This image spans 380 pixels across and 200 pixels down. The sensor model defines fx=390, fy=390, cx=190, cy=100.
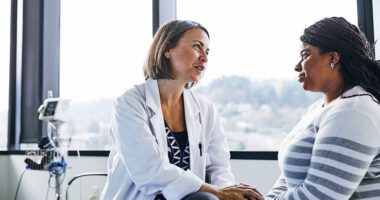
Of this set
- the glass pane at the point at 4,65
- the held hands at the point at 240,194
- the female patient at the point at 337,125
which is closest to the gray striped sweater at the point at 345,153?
the female patient at the point at 337,125

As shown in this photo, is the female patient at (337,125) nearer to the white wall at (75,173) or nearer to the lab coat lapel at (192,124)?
the lab coat lapel at (192,124)

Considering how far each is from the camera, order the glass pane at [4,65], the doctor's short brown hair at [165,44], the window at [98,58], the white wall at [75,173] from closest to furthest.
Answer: the doctor's short brown hair at [165,44] → the white wall at [75,173] → the window at [98,58] → the glass pane at [4,65]

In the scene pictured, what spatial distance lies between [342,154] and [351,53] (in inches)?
12.3

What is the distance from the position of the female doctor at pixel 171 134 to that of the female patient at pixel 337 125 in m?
0.34

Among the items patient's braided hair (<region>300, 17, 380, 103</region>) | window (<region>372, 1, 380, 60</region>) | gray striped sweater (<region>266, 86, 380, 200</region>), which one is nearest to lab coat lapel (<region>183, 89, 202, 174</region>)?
gray striped sweater (<region>266, 86, 380, 200</region>)

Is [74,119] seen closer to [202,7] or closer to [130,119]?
[202,7]

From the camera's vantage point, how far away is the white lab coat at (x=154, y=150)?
145 cm

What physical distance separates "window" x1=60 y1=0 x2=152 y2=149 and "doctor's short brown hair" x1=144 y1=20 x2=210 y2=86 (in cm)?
89

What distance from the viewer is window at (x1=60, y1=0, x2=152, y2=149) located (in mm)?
2742

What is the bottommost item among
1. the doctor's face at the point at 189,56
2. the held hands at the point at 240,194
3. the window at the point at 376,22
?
the held hands at the point at 240,194

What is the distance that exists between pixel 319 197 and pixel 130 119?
78 centimetres

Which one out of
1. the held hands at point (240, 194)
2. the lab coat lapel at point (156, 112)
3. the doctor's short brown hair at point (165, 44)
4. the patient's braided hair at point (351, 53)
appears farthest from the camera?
the doctor's short brown hair at point (165, 44)

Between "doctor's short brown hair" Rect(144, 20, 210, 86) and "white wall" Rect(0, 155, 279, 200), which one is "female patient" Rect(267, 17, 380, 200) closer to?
"doctor's short brown hair" Rect(144, 20, 210, 86)

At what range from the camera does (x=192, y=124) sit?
5.57 feet
